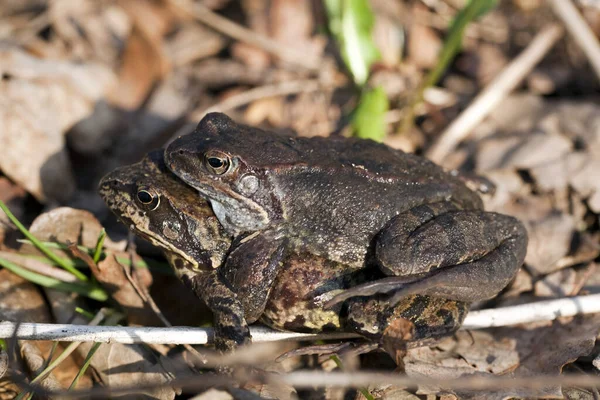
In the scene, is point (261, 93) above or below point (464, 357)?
above

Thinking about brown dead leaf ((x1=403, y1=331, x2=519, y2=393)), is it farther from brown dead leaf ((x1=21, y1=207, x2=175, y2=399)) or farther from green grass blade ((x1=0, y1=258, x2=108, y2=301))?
green grass blade ((x1=0, y1=258, x2=108, y2=301))

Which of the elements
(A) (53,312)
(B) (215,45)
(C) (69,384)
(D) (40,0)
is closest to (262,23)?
(B) (215,45)

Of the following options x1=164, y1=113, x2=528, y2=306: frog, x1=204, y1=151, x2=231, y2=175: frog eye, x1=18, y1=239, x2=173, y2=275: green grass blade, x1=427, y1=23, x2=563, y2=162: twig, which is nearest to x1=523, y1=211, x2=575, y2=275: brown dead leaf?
x1=164, y1=113, x2=528, y2=306: frog

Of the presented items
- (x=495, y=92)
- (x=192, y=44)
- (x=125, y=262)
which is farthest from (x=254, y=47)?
(x=125, y=262)

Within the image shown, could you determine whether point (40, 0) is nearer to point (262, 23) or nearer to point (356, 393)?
point (262, 23)

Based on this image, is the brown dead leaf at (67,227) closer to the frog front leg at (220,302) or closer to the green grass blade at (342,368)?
the frog front leg at (220,302)

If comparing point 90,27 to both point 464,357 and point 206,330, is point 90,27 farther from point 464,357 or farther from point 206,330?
point 464,357

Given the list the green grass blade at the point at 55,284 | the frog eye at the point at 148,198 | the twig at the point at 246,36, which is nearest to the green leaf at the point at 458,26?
the twig at the point at 246,36
